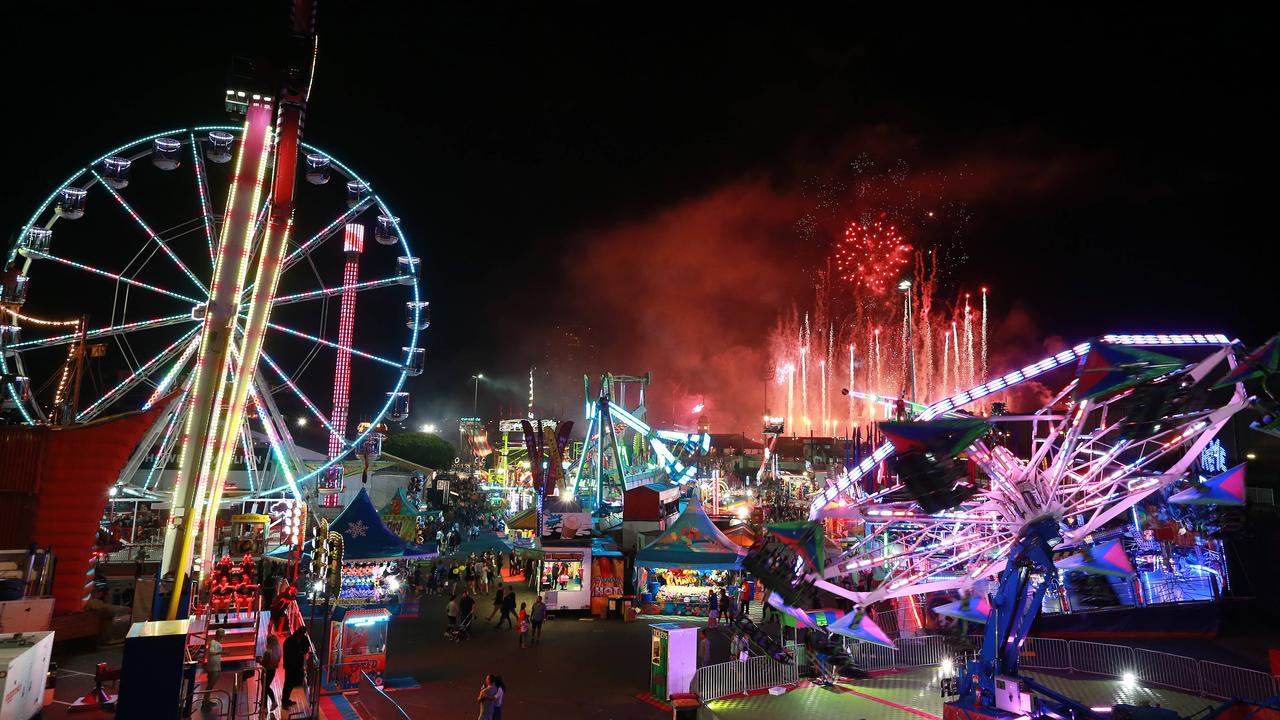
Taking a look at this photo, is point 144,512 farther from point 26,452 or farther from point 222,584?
point 222,584

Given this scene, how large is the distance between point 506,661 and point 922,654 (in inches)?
360

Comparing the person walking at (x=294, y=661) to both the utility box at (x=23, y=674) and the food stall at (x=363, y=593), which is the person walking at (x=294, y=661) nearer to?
the food stall at (x=363, y=593)

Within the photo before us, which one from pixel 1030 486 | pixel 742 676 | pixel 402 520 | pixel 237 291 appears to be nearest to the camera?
pixel 237 291

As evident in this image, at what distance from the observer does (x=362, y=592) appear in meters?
19.6

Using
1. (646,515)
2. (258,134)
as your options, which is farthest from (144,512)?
(258,134)

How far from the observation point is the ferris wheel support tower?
10.7 m

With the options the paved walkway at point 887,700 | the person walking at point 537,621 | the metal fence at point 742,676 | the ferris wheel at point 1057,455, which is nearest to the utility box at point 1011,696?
the paved walkway at point 887,700

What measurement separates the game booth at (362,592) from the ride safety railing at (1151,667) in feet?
44.6

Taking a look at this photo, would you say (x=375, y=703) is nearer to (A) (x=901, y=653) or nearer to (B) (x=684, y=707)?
(B) (x=684, y=707)

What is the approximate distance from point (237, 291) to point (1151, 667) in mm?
18324

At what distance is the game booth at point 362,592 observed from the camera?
13.2m

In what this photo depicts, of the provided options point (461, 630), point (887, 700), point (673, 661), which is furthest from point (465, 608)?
point (887, 700)

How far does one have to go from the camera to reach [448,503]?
155 feet

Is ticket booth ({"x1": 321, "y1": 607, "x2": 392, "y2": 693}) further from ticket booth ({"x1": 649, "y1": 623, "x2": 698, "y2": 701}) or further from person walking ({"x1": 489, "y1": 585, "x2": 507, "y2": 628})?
person walking ({"x1": 489, "y1": 585, "x2": 507, "y2": 628})
